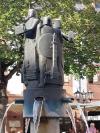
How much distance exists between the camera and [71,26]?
22.3 meters

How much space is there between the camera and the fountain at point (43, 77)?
10938 mm

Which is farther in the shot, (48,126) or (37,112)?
(48,126)

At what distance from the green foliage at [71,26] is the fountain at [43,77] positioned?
10208 millimetres

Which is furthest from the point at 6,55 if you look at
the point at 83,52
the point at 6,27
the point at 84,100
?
the point at 84,100

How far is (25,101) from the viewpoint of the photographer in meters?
11.2

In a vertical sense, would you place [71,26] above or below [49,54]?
above

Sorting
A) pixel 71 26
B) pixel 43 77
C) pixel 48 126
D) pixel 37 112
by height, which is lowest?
pixel 48 126

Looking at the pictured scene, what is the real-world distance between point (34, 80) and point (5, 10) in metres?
11.2

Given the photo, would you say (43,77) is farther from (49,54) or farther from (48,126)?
(48,126)

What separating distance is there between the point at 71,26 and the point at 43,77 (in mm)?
11526

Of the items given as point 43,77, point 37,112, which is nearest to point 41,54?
point 43,77

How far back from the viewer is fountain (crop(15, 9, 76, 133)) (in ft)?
35.9

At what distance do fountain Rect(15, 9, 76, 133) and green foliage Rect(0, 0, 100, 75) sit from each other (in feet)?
33.5

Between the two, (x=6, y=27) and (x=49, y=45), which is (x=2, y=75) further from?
(x=49, y=45)
